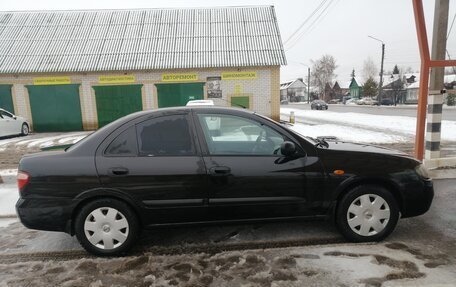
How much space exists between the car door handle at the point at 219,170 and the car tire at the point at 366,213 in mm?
1335

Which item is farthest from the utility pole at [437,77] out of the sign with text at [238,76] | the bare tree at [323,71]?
the bare tree at [323,71]

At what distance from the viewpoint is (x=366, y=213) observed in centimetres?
371

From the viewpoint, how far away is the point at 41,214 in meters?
3.46

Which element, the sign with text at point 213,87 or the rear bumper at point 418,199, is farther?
the sign with text at point 213,87

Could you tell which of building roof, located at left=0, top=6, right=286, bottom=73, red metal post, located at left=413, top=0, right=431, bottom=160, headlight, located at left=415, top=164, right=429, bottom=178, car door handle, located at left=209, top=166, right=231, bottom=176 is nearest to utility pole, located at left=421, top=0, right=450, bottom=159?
red metal post, located at left=413, top=0, right=431, bottom=160

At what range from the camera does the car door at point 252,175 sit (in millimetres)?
3535

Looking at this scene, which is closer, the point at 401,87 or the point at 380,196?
the point at 380,196

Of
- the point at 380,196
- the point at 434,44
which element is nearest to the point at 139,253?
the point at 380,196

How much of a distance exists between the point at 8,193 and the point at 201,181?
4632 millimetres

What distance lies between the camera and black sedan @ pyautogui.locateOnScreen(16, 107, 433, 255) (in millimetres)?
3445

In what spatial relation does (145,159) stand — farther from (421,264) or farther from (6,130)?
(6,130)

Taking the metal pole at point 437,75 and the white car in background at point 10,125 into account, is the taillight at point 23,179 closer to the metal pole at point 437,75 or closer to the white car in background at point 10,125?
the metal pole at point 437,75

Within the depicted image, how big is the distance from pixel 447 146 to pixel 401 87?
62377 millimetres

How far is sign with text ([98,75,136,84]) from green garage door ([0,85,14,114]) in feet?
16.2
